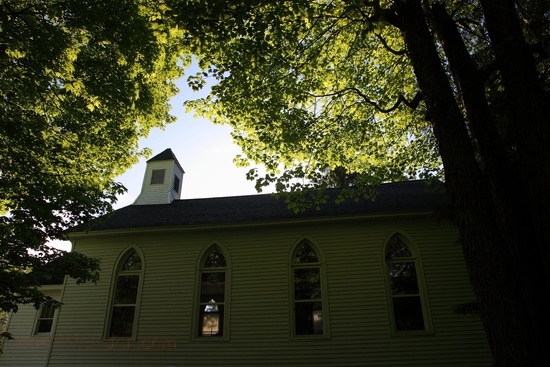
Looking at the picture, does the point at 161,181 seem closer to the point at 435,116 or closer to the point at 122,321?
the point at 122,321

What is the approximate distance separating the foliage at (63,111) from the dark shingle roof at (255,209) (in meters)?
1.56

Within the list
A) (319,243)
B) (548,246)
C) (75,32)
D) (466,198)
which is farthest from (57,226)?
(548,246)

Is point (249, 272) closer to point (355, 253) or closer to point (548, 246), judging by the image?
point (355, 253)

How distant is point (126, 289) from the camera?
39.9ft

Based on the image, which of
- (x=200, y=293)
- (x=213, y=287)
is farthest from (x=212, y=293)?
(x=200, y=293)

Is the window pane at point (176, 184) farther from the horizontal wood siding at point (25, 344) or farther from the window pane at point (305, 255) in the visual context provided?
the window pane at point (305, 255)

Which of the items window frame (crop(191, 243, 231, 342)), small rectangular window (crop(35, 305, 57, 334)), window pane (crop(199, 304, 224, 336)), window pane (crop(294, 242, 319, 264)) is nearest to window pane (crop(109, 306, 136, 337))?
window frame (crop(191, 243, 231, 342))

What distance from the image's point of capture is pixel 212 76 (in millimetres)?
8164

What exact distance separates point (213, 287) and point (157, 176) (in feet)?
24.7

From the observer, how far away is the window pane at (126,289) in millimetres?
12016

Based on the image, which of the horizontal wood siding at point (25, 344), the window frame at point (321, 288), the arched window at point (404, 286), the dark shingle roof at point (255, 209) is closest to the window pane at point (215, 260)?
A: the dark shingle roof at point (255, 209)

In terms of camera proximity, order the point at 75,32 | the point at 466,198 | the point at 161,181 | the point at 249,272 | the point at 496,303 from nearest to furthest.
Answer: the point at 496,303 < the point at 466,198 < the point at 75,32 < the point at 249,272 < the point at 161,181

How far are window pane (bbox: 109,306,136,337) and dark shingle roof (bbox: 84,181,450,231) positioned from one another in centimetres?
277

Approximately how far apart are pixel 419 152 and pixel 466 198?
268 inches
